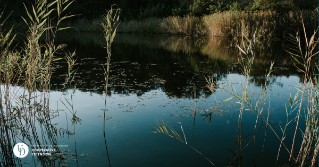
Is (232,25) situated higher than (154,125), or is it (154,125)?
(232,25)

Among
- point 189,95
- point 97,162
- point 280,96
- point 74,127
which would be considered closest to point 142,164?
point 97,162

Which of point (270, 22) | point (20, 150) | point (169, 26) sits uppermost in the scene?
point (169, 26)

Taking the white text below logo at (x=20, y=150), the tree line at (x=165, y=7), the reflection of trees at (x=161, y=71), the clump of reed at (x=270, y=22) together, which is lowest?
the white text below logo at (x=20, y=150)

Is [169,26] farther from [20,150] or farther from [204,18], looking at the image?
[20,150]

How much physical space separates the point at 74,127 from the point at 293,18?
1216cm

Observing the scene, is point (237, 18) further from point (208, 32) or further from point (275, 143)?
point (275, 143)

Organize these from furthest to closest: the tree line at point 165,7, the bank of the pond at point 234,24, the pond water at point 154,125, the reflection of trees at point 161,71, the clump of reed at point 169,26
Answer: the tree line at point 165,7
the clump of reed at point 169,26
the bank of the pond at point 234,24
the reflection of trees at point 161,71
the pond water at point 154,125

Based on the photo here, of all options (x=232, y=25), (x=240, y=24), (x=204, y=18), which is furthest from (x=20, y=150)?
(x=204, y=18)

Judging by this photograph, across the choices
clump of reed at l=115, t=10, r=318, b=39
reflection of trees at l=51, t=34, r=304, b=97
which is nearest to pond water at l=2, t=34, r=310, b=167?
reflection of trees at l=51, t=34, r=304, b=97

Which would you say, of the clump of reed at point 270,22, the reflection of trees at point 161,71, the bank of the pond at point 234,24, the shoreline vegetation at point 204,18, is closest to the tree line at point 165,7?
the shoreline vegetation at point 204,18

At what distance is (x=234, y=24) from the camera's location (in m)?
12.8

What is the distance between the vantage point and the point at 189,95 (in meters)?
4.07

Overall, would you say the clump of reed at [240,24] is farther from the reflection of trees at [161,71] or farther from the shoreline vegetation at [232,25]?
the reflection of trees at [161,71]

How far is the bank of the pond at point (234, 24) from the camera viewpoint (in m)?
12.1
